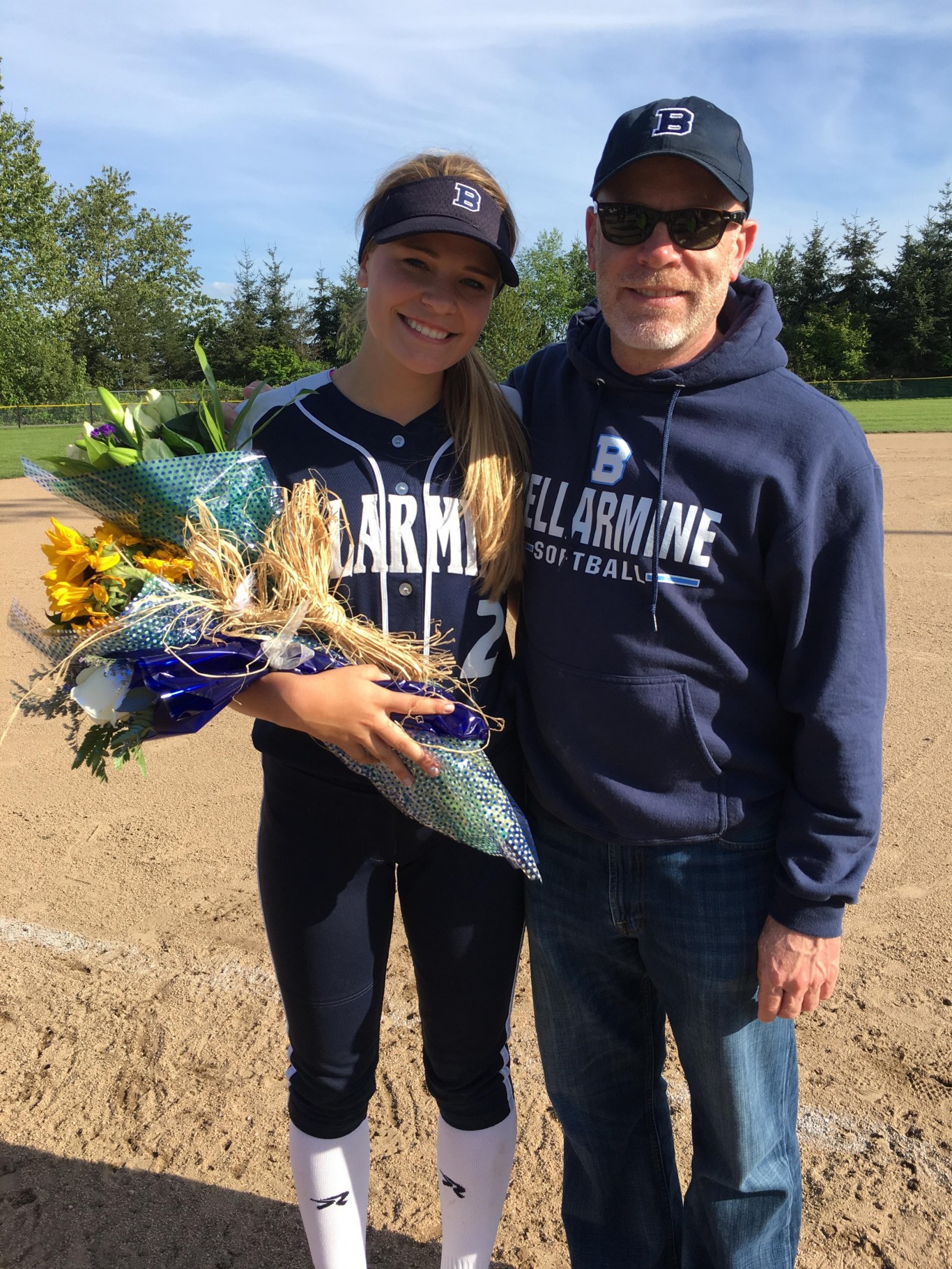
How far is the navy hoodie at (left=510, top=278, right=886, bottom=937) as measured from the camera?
179cm

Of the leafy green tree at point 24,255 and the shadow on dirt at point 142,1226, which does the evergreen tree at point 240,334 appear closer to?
the leafy green tree at point 24,255

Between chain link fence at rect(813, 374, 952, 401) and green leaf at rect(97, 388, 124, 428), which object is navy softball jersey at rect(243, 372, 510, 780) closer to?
green leaf at rect(97, 388, 124, 428)

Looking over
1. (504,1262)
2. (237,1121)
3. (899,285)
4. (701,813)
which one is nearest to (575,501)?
(701,813)

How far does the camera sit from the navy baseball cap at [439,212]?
6.55 ft

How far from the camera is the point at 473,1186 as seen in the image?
2.20 meters

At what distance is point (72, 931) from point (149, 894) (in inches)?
12.6

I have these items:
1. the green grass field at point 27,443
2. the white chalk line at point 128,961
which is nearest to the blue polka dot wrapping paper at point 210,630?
the white chalk line at point 128,961

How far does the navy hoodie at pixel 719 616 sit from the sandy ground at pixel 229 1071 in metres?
1.22

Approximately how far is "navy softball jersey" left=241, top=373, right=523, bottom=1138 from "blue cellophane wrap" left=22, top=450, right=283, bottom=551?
0.38 feet

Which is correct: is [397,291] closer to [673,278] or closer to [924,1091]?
[673,278]

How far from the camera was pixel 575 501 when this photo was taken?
6.72 feet

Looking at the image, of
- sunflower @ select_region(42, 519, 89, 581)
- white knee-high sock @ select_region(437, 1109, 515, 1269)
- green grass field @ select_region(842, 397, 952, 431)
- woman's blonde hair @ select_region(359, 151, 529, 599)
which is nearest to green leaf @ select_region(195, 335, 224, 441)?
sunflower @ select_region(42, 519, 89, 581)

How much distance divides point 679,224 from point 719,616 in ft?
2.53

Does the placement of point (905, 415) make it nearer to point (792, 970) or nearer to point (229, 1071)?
point (229, 1071)
